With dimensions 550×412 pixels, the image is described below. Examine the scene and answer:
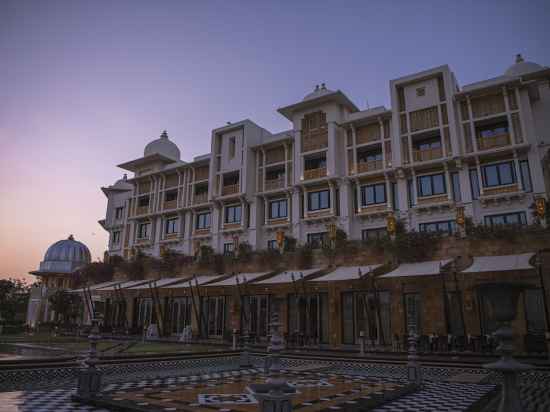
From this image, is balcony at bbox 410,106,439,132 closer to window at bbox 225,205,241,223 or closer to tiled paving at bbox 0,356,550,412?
window at bbox 225,205,241,223

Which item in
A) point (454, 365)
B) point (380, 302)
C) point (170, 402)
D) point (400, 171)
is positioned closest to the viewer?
point (170, 402)

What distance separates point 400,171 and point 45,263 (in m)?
35.9

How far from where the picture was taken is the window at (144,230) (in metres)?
31.4

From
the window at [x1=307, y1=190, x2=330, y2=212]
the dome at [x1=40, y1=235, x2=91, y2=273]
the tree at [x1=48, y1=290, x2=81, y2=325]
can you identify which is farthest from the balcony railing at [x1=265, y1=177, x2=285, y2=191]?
the dome at [x1=40, y1=235, x2=91, y2=273]

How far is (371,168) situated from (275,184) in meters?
6.24

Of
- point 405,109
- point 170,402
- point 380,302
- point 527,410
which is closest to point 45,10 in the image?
point 170,402

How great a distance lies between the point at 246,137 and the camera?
88.5 feet

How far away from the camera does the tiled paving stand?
7242 millimetres

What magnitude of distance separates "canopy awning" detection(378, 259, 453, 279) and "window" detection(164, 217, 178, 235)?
17866 mm

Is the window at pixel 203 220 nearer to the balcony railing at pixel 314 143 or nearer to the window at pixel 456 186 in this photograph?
the balcony railing at pixel 314 143

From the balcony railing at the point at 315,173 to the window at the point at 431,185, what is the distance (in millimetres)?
5093

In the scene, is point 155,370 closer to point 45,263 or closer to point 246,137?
point 246,137

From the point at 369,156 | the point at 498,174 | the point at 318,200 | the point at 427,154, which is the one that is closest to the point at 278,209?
the point at 318,200

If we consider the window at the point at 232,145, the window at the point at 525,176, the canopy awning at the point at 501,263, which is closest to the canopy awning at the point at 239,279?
the canopy awning at the point at 501,263
